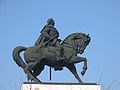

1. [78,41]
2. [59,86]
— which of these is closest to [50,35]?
[78,41]

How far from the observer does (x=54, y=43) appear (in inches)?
603

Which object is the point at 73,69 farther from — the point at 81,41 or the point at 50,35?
the point at 50,35

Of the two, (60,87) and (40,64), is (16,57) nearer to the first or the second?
(40,64)

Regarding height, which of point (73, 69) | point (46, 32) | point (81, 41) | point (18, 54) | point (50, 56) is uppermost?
point (46, 32)

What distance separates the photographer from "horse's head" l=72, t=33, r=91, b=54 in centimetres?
1552

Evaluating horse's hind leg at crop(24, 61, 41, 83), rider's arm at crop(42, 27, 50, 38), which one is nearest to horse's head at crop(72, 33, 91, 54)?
rider's arm at crop(42, 27, 50, 38)

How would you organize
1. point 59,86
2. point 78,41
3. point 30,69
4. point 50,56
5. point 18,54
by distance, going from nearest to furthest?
point 59,86 < point 50,56 < point 30,69 < point 78,41 < point 18,54

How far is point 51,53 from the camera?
49.6 ft

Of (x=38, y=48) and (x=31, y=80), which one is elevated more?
(x=38, y=48)

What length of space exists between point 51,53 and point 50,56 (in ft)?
0.38

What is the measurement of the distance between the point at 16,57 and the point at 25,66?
1.69ft

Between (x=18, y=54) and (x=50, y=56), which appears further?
(x=18, y=54)

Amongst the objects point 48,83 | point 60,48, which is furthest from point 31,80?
point 60,48

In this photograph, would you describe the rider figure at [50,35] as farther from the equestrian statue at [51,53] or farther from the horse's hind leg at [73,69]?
the horse's hind leg at [73,69]
